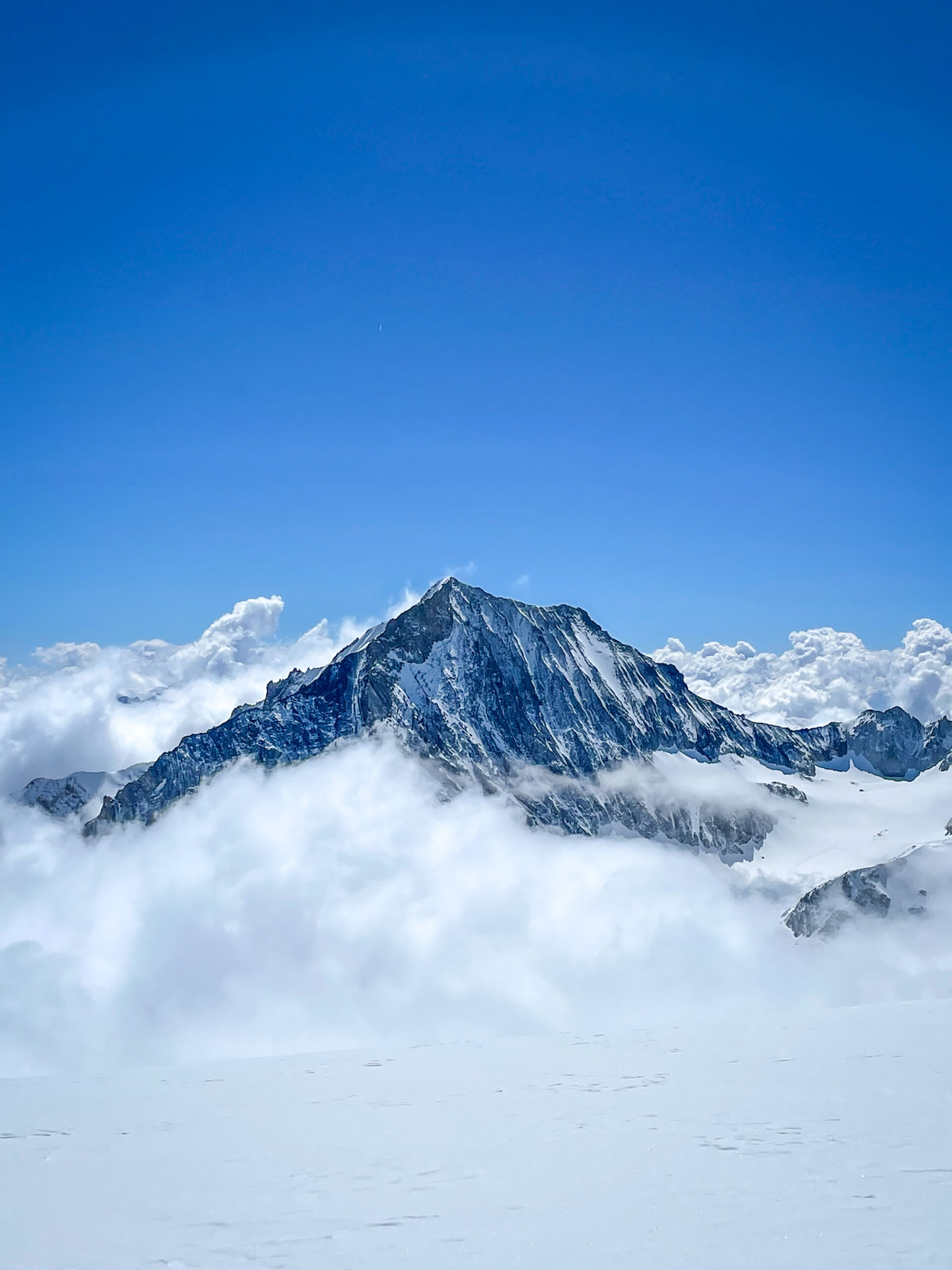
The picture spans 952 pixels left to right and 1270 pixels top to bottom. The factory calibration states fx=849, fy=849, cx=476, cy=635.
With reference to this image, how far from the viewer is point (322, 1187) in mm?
19938

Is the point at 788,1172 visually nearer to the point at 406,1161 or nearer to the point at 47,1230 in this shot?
the point at 406,1161

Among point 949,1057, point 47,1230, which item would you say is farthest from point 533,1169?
point 949,1057

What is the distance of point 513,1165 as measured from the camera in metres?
20.8

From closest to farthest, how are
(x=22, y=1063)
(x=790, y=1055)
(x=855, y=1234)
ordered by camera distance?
(x=855, y=1234) → (x=790, y=1055) → (x=22, y=1063)

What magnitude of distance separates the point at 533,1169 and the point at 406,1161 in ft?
11.0

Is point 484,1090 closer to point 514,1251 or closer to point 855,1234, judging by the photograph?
point 514,1251

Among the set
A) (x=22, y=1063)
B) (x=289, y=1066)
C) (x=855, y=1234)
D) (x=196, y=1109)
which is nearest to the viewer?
(x=855, y=1234)

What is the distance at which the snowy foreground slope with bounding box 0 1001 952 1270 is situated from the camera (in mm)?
16016

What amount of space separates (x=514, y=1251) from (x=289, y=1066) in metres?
25.6

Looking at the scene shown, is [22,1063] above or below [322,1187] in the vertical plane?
below

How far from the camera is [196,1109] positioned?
29453mm

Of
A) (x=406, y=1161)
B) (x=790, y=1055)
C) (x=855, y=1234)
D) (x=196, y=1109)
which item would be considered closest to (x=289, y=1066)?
(x=196, y=1109)

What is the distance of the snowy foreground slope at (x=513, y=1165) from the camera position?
52.5 feet

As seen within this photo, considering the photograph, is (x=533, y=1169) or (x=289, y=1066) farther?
(x=289, y=1066)
